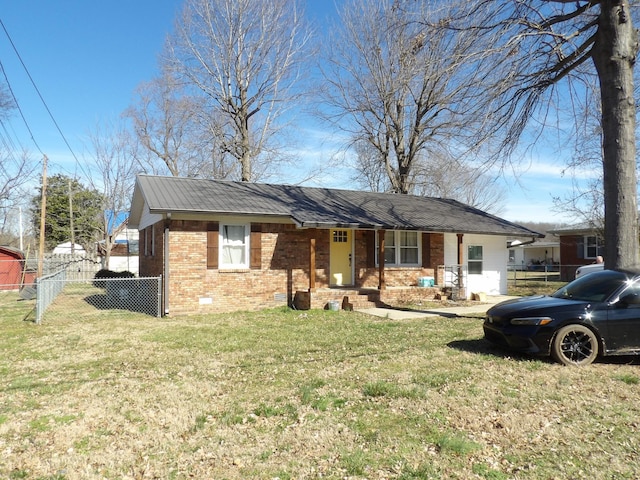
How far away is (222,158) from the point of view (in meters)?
29.2

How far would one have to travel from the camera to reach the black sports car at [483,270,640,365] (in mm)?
6430

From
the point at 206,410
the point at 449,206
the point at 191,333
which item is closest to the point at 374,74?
the point at 449,206

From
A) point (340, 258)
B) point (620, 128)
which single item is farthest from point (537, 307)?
point (340, 258)

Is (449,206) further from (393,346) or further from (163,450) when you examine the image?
(163,450)

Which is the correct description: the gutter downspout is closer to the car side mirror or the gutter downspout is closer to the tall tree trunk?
the car side mirror

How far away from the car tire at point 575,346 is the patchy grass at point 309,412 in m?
0.20

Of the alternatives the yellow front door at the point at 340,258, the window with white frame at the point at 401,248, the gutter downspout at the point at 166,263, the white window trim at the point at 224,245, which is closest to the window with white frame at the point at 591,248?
the window with white frame at the point at 401,248

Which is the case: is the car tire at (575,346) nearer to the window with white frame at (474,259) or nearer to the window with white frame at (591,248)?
the window with white frame at (474,259)

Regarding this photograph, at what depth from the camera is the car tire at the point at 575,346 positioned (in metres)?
6.45

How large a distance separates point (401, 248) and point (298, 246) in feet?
13.2

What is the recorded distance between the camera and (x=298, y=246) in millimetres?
13688

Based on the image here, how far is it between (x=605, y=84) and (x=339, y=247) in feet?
27.9

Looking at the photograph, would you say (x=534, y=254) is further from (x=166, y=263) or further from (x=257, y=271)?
(x=166, y=263)

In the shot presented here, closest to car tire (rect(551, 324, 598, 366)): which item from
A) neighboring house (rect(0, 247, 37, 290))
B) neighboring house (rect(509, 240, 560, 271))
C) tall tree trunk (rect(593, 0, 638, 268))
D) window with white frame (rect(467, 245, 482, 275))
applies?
tall tree trunk (rect(593, 0, 638, 268))
